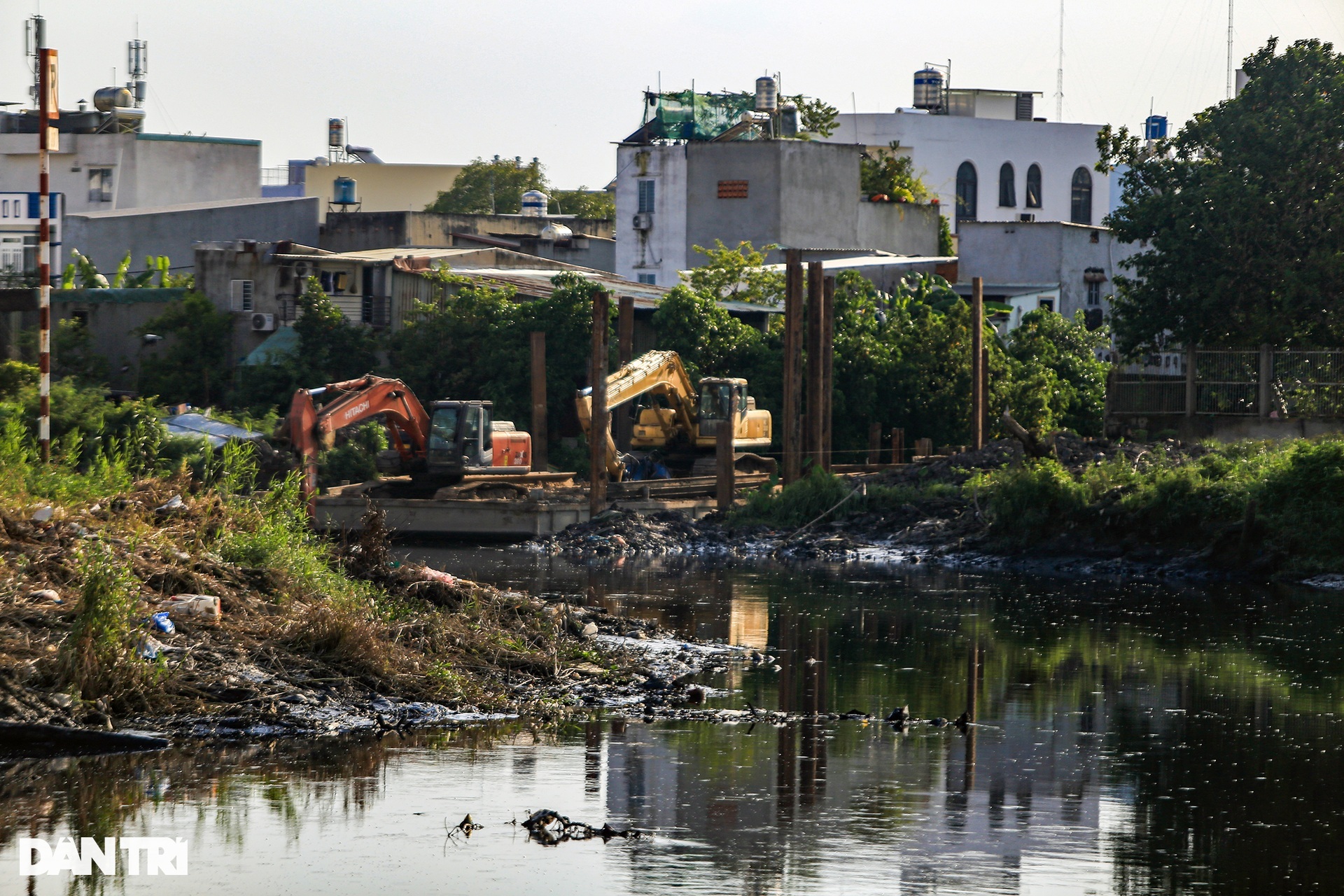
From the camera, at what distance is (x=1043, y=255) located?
198ft

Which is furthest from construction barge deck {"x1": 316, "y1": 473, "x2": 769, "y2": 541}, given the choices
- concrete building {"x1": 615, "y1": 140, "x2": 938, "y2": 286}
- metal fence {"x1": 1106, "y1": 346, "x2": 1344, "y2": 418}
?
concrete building {"x1": 615, "y1": 140, "x2": 938, "y2": 286}

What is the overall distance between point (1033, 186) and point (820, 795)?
63847 mm

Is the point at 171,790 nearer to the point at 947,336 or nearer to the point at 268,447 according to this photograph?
the point at 268,447

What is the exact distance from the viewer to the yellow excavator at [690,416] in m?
38.3

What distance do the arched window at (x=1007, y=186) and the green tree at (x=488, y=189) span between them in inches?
853

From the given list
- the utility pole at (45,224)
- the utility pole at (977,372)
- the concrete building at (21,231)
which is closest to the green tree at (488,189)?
the concrete building at (21,231)

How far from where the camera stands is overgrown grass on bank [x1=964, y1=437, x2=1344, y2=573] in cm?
2814

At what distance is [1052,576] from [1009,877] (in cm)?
1975

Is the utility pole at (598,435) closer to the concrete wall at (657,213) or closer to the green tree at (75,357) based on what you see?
the green tree at (75,357)

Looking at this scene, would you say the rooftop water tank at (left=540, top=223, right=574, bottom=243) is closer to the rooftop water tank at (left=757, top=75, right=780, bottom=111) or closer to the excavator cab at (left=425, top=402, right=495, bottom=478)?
the rooftop water tank at (left=757, top=75, right=780, bottom=111)

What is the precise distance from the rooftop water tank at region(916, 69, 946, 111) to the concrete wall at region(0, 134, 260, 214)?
28070 mm

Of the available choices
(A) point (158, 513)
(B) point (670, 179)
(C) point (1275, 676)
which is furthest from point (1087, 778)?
(B) point (670, 179)

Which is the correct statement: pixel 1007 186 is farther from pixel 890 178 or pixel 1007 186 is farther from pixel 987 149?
pixel 890 178

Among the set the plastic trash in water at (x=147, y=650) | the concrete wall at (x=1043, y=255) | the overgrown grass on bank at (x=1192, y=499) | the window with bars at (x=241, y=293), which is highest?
the concrete wall at (x=1043, y=255)
